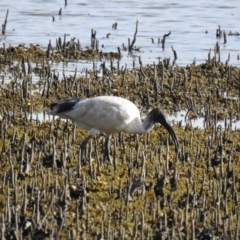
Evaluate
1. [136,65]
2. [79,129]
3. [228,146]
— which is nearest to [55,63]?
[136,65]

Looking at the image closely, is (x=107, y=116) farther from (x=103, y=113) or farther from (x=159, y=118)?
(x=159, y=118)

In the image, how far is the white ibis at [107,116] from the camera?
393 inches

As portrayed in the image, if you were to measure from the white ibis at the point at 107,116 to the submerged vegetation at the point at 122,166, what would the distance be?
231 mm

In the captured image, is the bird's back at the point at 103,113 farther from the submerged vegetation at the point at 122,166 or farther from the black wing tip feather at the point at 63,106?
the submerged vegetation at the point at 122,166

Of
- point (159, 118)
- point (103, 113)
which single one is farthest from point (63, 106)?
point (159, 118)

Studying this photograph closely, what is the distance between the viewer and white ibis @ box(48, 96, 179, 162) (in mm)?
9984

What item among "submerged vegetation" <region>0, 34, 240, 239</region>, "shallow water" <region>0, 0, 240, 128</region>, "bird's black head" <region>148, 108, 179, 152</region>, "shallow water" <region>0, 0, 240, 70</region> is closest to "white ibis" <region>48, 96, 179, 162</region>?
"bird's black head" <region>148, 108, 179, 152</region>

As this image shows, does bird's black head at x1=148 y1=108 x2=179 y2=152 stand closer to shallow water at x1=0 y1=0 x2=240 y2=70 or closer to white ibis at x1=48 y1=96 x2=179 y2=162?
white ibis at x1=48 y1=96 x2=179 y2=162

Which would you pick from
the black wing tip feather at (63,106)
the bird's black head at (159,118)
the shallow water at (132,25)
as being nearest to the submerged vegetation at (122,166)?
the bird's black head at (159,118)

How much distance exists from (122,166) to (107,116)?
0.82 m

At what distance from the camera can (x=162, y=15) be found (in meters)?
24.8

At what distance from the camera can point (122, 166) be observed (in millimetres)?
9391

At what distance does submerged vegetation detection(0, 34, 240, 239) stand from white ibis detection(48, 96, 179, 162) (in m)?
0.23

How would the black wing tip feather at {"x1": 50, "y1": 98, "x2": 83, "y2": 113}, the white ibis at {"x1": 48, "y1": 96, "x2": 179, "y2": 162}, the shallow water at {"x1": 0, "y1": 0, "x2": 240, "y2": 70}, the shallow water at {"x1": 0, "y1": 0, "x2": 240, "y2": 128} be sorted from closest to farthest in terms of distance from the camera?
1. the white ibis at {"x1": 48, "y1": 96, "x2": 179, "y2": 162}
2. the black wing tip feather at {"x1": 50, "y1": 98, "x2": 83, "y2": 113}
3. the shallow water at {"x1": 0, "y1": 0, "x2": 240, "y2": 128}
4. the shallow water at {"x1": 0, "y1": 0, "x2": 240, "y2": 70}
